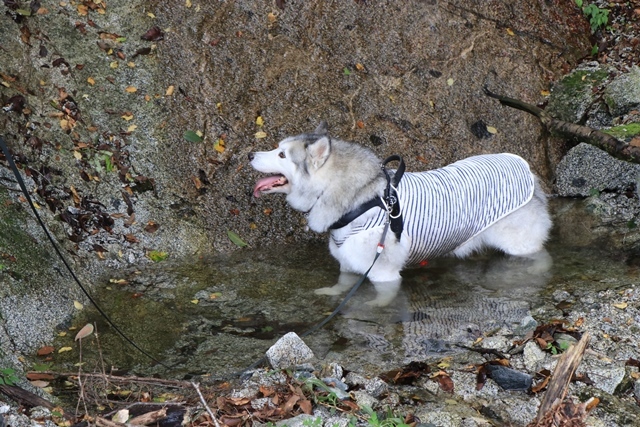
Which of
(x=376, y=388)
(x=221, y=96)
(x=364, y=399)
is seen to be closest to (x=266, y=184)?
(x=221, y=96)

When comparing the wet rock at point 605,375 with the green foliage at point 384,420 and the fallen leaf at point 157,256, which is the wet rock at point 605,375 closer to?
the green foliage at point 384,420

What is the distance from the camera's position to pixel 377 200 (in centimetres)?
656

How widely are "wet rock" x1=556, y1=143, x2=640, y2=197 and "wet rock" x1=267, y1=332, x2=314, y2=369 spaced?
Answer: 203 inches

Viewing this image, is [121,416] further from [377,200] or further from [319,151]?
[377,200]

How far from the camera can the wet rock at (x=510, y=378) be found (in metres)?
4.81

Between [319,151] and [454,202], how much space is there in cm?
152

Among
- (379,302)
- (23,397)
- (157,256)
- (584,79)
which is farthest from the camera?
(584,79)

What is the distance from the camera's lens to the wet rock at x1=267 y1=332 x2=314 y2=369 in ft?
17.0

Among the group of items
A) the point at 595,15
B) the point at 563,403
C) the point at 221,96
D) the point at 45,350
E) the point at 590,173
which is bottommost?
the point at 45,350

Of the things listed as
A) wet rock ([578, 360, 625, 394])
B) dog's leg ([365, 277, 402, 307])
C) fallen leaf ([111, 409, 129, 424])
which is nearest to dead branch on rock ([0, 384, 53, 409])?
fallen leaf ([111, 409, 129, 424])

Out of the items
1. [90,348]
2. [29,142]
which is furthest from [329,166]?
[29,142]

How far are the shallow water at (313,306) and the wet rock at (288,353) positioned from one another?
0.27m

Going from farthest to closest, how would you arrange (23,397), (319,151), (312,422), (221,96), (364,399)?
1. (221,96)
2. (319,151)
3. (364,399)
4. (23,397)
5. (312,422)

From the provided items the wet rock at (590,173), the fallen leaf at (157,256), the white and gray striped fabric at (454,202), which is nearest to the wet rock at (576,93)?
the wet rock at (590,173)
